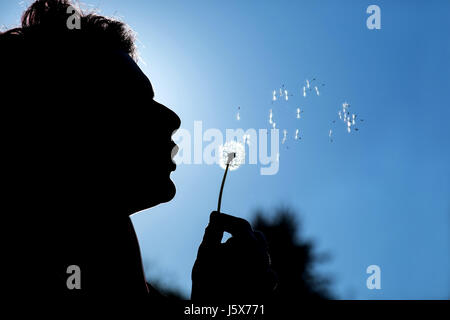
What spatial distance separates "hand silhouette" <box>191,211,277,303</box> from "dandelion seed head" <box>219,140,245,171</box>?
1.78ft

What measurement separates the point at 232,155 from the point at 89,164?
115 cm

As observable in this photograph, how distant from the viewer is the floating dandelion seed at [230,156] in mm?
2465

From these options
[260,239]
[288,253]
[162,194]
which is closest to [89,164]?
[162,194]

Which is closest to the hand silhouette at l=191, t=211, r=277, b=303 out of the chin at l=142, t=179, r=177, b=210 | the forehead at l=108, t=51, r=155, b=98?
the chin at l=142, t=179, r=177, b=210

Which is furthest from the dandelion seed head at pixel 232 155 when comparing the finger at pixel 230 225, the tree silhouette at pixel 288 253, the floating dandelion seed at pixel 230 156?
the tree silhouette at pixel 288 253

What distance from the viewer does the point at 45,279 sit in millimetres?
1297

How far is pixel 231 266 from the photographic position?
1.93m

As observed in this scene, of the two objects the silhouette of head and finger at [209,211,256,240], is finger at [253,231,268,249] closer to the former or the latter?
finger at [209,211,256,240]

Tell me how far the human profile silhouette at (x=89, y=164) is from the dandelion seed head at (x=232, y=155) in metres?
0.56

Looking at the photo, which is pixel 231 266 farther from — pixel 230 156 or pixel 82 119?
pixel 82 119

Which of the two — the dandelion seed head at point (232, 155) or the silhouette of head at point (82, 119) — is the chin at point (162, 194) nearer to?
the silhouette of head at point (82, 119)

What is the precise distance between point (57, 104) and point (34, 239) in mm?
607

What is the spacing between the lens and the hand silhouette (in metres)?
1.86

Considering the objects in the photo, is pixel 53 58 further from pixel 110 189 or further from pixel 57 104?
pixel 110 189
